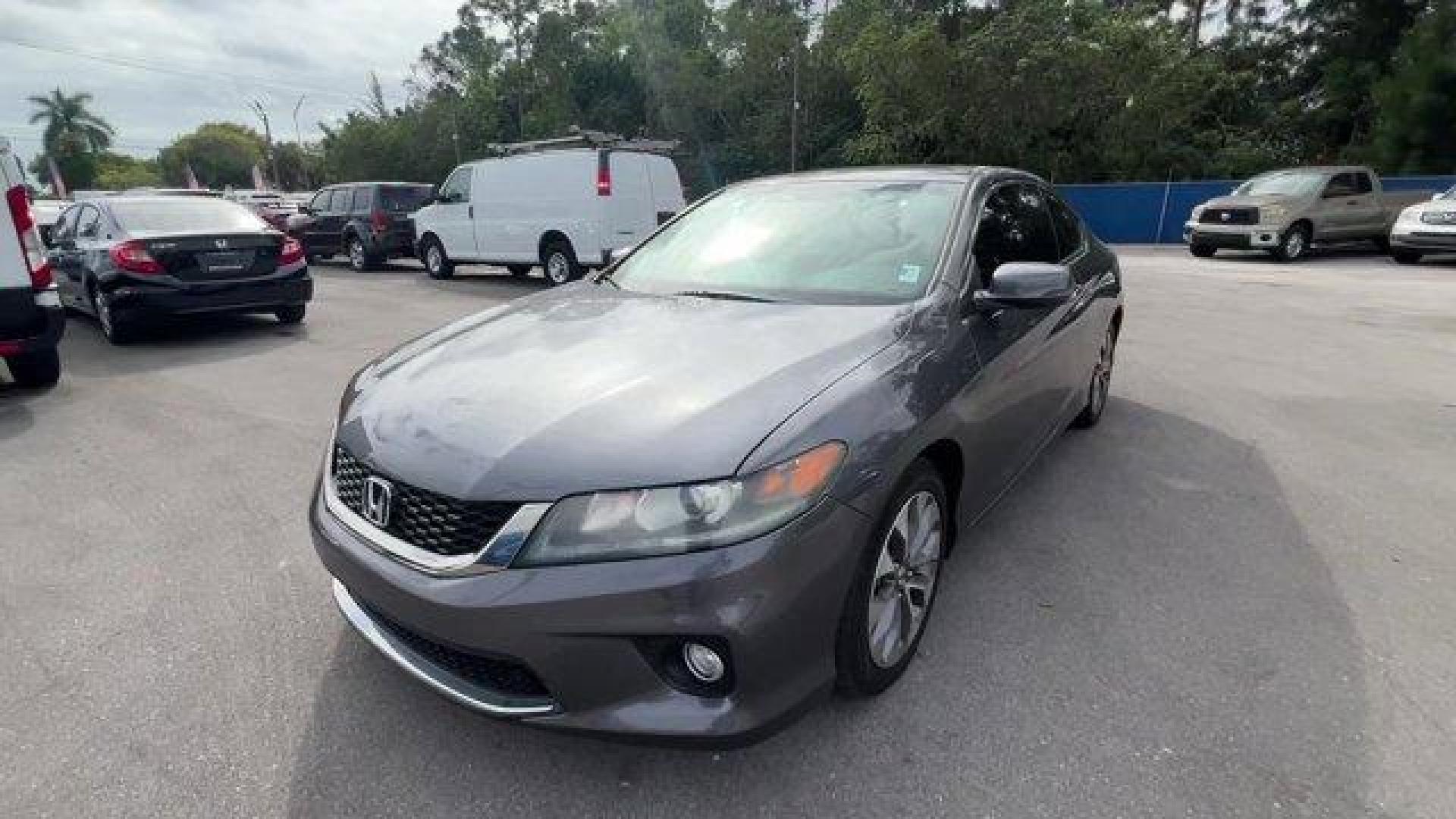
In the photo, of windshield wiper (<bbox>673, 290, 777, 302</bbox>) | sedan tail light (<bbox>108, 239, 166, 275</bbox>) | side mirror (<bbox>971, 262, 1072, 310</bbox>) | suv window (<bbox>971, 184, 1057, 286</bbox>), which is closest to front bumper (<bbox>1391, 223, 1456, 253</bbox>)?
suv window (<bbox>971, 184, 1057, 286</bbox>)

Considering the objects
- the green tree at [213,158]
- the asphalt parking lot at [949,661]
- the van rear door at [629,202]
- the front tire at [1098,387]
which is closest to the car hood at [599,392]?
the asphalt parking lot at [949,661]

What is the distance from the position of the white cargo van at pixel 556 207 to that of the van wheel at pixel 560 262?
0.04 feet

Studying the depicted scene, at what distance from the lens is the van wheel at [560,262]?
39.8 feet

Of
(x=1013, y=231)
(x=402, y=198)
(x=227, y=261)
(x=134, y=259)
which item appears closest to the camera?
(x=1013, y=231)

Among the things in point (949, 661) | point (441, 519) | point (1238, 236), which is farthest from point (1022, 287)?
point (1238, 236)

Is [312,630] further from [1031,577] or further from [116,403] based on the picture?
[116,403]

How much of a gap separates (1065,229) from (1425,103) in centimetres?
3091

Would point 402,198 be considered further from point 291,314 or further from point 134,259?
point 134,259

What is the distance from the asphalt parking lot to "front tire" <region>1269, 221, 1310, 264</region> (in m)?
12.8

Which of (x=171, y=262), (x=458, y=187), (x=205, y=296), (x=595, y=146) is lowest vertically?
(x=205, y=296)

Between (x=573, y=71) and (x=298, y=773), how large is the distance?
50.0m

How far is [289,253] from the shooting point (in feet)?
27.9

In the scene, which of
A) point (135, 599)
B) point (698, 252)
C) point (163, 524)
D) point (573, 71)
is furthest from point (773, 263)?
point (573, 71)

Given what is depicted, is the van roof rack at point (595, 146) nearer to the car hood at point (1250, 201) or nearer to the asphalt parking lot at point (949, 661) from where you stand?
the asphalt parking lot at point (949, 661)
